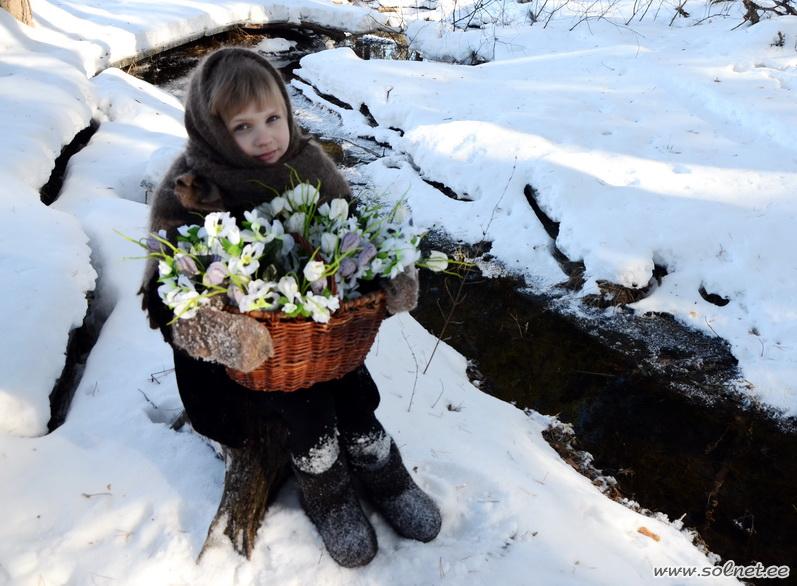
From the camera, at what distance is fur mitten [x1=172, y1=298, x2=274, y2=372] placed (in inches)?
60.8

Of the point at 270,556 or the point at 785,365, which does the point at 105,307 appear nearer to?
the point at 270,556

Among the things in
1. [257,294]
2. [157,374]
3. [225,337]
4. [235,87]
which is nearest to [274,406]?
[225,337]

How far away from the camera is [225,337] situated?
1561mm

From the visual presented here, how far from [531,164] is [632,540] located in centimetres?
374

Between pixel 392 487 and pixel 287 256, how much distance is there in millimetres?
923

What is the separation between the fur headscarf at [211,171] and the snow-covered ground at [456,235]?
864mm

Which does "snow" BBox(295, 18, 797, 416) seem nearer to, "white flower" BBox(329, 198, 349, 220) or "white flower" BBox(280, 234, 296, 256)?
"white flower" BBox(329, 198, 349, 220)

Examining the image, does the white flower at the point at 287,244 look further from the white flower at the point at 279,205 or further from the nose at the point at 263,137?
the nose at the point at 263,137

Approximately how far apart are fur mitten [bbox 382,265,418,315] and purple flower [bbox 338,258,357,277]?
0.37 ft

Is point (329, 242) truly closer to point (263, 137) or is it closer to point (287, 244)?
point (287, 244)

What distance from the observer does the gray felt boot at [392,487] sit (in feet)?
6.99

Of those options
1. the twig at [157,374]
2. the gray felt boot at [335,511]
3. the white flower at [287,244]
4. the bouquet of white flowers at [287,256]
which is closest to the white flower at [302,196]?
the bouquet of white flowers at [287,256]

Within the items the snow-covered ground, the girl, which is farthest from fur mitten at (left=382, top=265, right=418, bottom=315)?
the snow-covered ground

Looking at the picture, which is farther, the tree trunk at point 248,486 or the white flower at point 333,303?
the tree trunk at point 248,486
